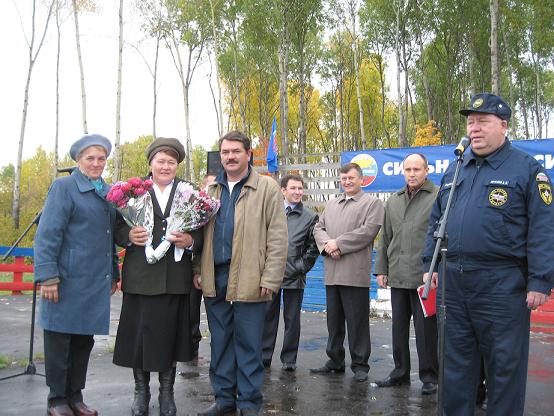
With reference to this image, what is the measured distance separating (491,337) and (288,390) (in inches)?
83.3

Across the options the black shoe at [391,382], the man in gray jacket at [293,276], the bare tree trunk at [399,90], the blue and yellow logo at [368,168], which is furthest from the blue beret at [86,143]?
the bare tree trunk at [399,90]

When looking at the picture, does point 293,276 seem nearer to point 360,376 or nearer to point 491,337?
point 360,376

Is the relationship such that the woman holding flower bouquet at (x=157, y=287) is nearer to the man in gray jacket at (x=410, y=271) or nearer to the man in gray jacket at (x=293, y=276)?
the man in gray jacket at (x=293, y=276)

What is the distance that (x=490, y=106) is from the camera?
3.52 meters

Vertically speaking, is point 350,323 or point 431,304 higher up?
point 431,304

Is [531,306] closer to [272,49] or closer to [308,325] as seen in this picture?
[308,325]

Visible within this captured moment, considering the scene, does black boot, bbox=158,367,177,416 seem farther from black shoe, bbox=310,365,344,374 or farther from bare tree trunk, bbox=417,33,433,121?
bare tree trunk, bbox=417,33,433,121

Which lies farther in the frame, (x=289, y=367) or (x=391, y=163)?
(x=391, y=163)

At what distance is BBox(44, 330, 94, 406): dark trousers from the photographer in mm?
3916

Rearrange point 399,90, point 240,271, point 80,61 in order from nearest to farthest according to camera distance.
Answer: point 240,271 < point 80,61 < point 399,90

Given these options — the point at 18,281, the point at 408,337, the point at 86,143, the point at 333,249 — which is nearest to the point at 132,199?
the point at 86,143

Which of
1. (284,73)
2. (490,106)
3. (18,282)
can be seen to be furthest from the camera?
(284,73)

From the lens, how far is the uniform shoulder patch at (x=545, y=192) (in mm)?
3312

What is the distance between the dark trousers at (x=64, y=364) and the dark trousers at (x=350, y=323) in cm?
245
